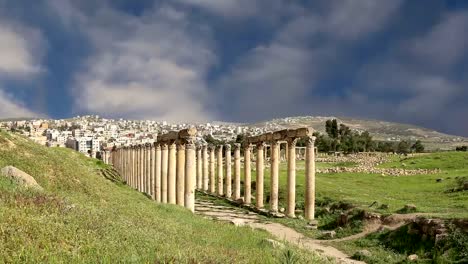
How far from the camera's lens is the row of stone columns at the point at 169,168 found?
30.6 metres

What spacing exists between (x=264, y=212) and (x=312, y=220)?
5.62 m

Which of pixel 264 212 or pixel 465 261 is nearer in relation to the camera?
pixel 465 261

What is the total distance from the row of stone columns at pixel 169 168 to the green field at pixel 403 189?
999 cm

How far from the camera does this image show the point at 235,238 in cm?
1565

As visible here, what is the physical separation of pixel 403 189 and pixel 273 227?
20.4 m

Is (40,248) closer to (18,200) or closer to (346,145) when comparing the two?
(18,200)

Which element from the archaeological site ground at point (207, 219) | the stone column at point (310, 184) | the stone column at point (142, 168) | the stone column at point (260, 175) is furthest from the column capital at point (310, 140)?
the stone column at point (142, 168)

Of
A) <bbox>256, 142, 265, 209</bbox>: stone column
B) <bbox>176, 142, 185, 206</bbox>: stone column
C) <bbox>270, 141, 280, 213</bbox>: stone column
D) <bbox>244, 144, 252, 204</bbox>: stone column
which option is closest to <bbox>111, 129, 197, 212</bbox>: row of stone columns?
<bbox>176, 142, 185, 206</bbox>: stone column

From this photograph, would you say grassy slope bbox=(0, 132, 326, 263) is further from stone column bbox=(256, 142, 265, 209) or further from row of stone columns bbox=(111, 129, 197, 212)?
stone column bbox=(256, 142, 265, 209)

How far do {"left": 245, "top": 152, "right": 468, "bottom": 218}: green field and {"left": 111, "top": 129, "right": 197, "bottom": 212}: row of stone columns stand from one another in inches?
393

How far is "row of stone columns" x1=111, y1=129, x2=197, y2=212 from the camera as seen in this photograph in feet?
100

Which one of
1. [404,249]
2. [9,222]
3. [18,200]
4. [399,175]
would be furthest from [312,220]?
[399,175]

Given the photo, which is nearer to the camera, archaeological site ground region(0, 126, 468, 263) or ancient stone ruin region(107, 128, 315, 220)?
archaeological site ground region(0, 126, 468, 263)

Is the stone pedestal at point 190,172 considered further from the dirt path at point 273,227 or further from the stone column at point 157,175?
the stone column at point 157,175
